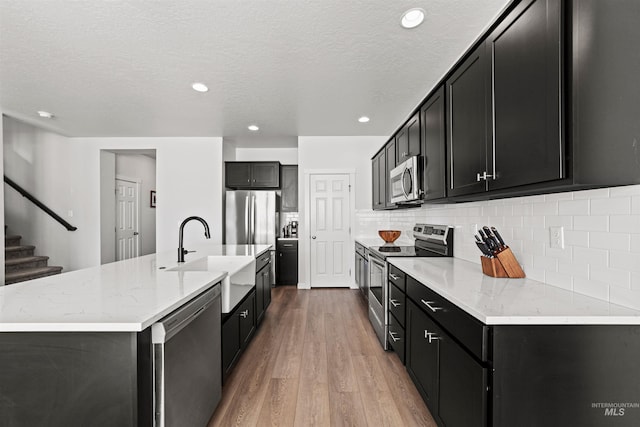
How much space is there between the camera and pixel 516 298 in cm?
132

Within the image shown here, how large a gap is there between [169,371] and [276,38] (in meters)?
2.29

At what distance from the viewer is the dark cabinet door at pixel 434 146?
2221 millimetres

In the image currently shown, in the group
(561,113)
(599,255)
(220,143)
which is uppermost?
(220,143)

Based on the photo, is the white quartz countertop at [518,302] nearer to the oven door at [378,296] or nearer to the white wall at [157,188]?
the oven door at [378,296]

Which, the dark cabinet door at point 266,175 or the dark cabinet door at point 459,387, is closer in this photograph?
the dark cabinet door at point 459,387

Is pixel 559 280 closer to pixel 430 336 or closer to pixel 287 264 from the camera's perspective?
pixel 430 336

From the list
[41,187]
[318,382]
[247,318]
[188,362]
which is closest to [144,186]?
[41,187]

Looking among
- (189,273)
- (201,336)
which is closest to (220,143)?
(189,273)

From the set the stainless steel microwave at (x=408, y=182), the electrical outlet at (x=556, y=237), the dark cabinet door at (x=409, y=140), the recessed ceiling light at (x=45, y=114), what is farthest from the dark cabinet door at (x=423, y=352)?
the recessed ceiling light at (x=45, y=114)

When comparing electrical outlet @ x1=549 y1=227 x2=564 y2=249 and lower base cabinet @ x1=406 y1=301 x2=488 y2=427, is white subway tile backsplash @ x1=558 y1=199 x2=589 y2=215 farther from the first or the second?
lower base cabinet @ x1=406 y1=301 x2=488 y2=427

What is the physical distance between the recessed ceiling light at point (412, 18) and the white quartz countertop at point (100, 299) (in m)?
2.14

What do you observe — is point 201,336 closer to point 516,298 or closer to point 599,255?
point 516,298

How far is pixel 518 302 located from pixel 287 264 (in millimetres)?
4435

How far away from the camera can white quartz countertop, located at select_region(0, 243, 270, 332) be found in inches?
40.4
